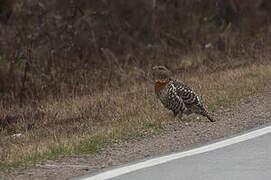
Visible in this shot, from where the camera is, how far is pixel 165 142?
8.52 m

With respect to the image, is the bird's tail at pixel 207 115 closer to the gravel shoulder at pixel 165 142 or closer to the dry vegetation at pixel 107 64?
the gravel shoulder at pixel 165 142

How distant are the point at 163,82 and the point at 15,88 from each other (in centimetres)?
519

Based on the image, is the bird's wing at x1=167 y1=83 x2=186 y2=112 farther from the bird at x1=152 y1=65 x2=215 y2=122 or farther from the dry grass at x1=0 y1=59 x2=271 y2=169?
the dry grass at x1=0 y1=59 x2=271 y2=169

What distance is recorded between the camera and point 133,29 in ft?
61.7

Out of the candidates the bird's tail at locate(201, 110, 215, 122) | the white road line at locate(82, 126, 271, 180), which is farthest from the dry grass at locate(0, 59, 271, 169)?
the white road line at locate(82, 126, 271, 180)

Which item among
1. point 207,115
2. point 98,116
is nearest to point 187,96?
point 207,115

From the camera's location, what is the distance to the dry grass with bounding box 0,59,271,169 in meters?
8.60

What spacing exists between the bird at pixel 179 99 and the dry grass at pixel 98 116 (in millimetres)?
200

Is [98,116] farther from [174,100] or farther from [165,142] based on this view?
[165,142]

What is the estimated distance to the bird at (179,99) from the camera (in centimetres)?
979

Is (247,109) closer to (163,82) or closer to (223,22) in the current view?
(163,82)

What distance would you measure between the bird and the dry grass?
0.66 ft

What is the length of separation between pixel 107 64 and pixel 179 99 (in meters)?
6.87

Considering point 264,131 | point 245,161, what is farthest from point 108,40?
point 245,161
